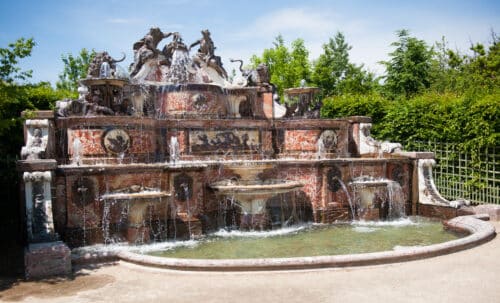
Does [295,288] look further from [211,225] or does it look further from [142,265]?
[211,225]

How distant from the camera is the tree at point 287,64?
4331 centimetres

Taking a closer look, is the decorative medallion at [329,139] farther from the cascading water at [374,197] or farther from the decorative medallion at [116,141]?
the decorative medallion at [116,141]

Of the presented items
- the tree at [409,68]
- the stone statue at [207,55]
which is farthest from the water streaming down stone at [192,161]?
the tree at [409,68]

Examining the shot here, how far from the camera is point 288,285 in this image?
22.5 ft

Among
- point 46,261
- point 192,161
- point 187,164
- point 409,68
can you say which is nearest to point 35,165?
point 46,261

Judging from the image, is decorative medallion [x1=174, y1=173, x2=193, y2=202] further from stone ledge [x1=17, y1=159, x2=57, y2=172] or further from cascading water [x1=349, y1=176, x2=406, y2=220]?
cascading water [x1=349, y1=176, x2=406, y2=220]

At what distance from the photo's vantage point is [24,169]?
9047 mm

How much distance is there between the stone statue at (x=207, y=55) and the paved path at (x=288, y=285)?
10443 millimetres

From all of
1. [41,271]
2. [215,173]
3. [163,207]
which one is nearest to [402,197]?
[215,173]

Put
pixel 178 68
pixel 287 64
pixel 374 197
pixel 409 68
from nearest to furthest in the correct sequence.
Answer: pixel 374 197
pixel 178 68
pixel 409 68
pixel 287 64

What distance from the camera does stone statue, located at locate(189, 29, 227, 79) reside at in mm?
17203

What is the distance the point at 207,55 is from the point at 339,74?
115 feet

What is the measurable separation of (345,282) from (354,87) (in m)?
40.3

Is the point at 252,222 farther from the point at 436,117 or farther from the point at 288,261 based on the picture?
the point at 436,117
